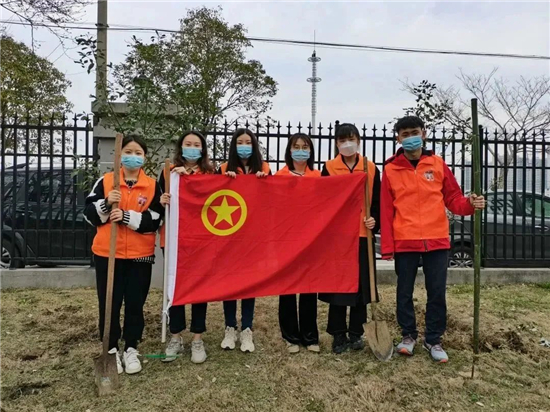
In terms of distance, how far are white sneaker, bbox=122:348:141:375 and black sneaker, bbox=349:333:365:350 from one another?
1.80 metres

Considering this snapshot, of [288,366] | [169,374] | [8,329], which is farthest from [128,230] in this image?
[8,329]

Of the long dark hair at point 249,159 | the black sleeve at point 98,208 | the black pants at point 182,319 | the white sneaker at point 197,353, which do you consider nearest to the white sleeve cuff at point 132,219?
the black sleeve at point 98,208

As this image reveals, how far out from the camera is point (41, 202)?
604 cm

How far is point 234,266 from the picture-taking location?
3604 millimetres

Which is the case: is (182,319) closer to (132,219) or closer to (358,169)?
(132,219)

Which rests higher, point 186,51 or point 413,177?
point 186,51

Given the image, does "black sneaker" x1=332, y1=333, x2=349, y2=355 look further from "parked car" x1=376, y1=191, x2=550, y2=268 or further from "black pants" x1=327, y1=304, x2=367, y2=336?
"parked car" x1=376, y1=191, x2=550, y2=268

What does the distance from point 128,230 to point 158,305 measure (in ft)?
7.52

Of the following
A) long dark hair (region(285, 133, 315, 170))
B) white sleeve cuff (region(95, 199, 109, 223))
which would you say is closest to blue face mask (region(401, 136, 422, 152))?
long dark hair (region(285, 133, 315, 170))

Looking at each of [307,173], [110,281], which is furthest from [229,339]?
[307,173]

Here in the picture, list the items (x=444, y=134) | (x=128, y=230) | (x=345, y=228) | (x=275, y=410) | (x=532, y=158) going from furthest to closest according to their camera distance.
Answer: (x=532, y=158) < (x=444, y=134) < (x=345, y=228) < (x=128, y=230) < (x=275, y=410)

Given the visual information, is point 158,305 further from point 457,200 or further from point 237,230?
point 457,200

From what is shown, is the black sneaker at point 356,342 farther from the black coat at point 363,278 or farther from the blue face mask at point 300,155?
the blue face mask at point 300,155

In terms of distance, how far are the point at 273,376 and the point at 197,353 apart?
0.66m
